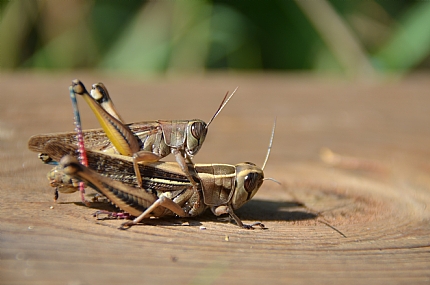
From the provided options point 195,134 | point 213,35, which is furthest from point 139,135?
point 213,35

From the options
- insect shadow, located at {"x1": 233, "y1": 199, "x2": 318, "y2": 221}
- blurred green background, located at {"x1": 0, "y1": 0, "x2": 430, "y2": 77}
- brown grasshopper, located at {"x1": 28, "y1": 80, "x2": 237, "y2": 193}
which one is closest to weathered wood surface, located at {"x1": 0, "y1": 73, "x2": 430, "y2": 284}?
insect shadow, located at {"x1": 233, "y1": 199, "x2": 318, "y2": 221}

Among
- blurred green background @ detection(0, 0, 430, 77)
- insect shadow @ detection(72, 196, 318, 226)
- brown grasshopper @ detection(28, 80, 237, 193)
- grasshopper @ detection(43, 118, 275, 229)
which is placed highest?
blurred green background @ detection(0, 0, 430, 77)

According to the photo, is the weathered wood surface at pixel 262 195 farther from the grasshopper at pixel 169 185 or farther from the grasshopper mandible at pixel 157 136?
the grasshopper mandible at pixel 157 136

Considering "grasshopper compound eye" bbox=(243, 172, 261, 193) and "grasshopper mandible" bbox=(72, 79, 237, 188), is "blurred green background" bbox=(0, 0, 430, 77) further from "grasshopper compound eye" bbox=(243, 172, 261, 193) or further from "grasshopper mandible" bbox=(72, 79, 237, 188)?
"grasshopper compound eye" bbox=(243, 172, 261, 193)

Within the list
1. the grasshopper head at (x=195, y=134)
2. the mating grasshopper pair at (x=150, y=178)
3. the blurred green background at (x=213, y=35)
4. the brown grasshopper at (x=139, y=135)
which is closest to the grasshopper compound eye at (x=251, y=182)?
the mating grasshopper pair at (x=150, y=178)

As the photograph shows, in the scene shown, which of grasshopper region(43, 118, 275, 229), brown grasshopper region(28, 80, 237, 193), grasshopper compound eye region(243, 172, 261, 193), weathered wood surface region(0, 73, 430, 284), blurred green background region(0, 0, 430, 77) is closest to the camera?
weathered wood surface region(0, 73, 430, 284)

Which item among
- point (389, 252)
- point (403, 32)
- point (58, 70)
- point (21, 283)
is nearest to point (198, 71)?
point (58, 70)
